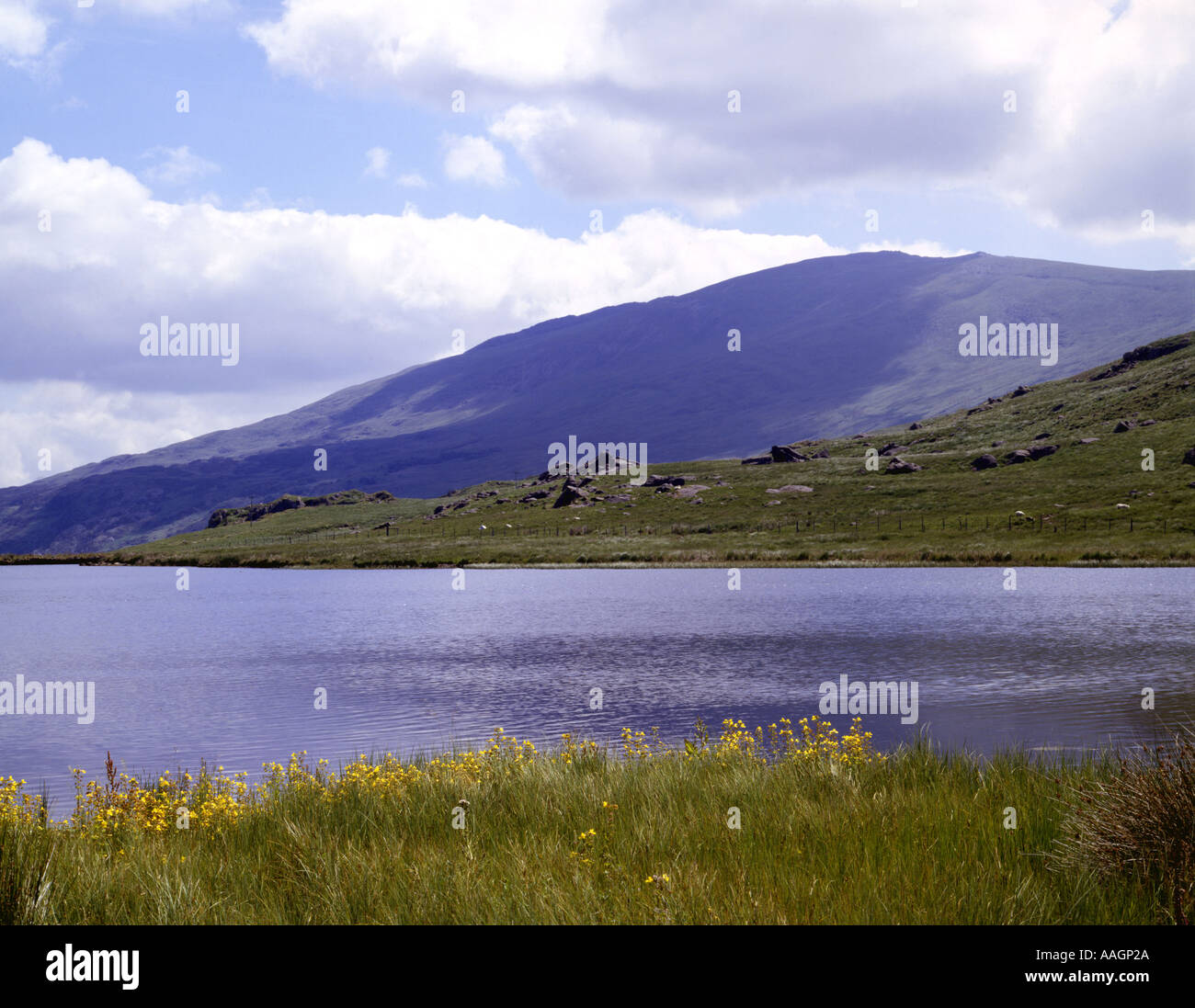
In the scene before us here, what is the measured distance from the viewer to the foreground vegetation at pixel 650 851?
22.5 ft

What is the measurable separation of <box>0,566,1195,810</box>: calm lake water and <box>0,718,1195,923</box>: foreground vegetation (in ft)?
35.1

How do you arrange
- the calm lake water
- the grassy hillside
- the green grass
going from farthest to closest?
the grassy hillside, the calm lake water, the green grass

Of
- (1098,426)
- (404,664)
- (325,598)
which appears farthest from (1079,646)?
(1098,426)

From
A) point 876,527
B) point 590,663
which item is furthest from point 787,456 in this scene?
point 590,663

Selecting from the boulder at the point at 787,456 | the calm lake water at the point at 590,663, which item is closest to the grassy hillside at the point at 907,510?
the boulder at the point at 787,456

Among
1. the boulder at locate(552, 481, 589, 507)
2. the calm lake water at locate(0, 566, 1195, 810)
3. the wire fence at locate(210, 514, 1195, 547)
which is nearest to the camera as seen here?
the calm lake water at locate(0, 566, 1195, 810)

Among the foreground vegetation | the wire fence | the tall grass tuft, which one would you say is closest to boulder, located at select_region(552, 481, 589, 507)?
the wire fence

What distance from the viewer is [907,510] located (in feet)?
415

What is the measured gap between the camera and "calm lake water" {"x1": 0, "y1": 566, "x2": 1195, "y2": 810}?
80.3ft

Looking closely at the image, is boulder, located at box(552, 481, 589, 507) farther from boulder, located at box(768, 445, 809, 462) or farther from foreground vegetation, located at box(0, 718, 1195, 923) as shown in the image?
foreground vegetation, located at box(0, 718, 1195, 923)

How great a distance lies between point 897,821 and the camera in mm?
9109

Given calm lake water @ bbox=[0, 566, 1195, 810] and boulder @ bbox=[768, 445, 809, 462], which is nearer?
calm lake water @ bbox=[0, 566, 1195, 810]
